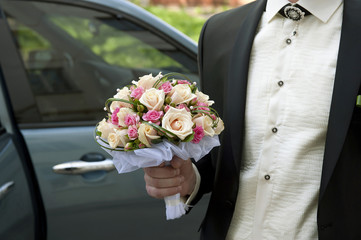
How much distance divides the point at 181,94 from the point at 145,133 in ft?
0.59

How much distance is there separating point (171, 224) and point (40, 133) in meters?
0.86

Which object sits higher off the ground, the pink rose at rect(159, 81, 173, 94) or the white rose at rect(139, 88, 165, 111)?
the pink rose at rect(159, 81, 173, 94)

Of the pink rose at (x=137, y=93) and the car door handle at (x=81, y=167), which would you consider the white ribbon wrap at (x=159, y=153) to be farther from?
the car door handle at (x=81, y=167)

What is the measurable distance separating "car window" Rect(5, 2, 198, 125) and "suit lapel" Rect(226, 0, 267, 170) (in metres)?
1.17

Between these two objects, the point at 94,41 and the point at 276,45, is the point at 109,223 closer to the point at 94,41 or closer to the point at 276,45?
the point at 94,41

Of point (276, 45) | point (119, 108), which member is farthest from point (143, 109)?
point (276, 45)

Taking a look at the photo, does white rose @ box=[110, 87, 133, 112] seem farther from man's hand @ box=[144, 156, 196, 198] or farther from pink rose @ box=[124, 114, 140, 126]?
man's hand @ box=[144, 156, 196, 198]

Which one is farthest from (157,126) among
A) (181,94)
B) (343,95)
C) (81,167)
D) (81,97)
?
(81,97)

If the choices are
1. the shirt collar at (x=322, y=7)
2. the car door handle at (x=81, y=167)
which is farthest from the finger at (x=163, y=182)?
the car door handle at (x=81, y=167)

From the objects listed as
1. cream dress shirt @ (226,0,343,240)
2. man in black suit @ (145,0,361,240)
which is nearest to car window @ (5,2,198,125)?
man in black suit @ (145,0,361,240)

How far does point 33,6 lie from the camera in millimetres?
2545

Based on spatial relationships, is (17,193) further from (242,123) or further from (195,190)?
(242,123)

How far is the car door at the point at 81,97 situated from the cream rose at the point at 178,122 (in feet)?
3.66

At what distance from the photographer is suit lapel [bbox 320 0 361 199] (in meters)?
1.29
